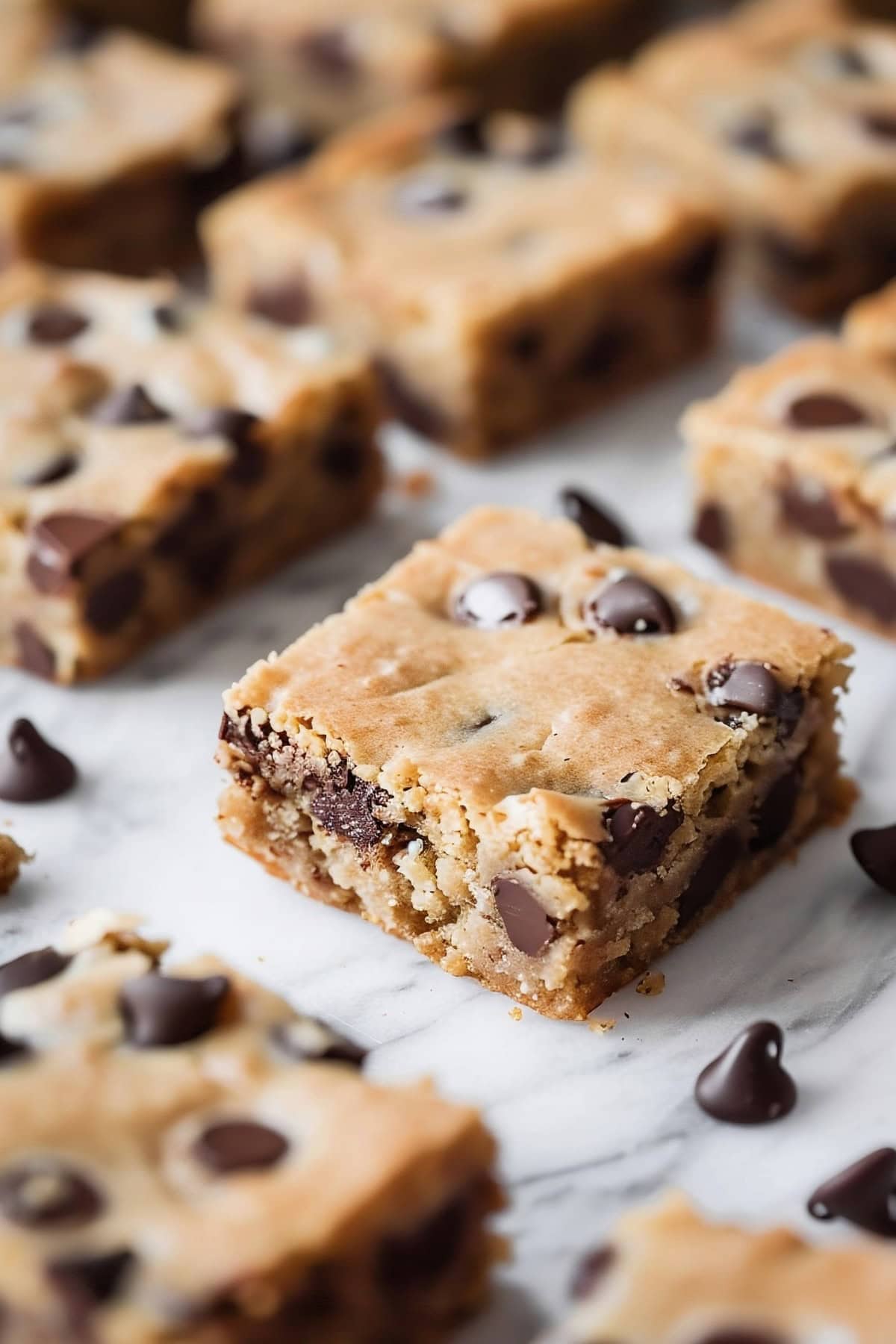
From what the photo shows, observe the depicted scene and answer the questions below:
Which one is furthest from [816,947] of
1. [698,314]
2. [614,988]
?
[698,314]

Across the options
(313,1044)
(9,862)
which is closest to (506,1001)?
(313,1044)

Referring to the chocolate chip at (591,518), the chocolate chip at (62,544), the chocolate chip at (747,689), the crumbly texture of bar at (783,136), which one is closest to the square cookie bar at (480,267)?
the crumbly texture of bar at (783,136)

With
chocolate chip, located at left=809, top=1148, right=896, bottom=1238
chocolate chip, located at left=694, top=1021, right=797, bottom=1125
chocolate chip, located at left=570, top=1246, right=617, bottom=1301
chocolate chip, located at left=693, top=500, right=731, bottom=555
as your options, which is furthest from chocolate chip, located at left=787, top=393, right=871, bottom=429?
chocolate chip, located at left=570, top=1246, right=617, bottom=1301

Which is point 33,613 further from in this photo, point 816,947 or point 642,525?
point 816,947

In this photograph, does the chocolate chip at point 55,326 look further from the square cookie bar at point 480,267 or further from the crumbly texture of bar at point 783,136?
the crumbly texture of bar at point 783,136

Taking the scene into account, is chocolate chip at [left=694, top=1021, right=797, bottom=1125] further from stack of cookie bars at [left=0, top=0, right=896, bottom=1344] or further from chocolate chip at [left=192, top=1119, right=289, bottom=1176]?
chocolate chip at [left=192, top=1119, right=289, bottom=1176]

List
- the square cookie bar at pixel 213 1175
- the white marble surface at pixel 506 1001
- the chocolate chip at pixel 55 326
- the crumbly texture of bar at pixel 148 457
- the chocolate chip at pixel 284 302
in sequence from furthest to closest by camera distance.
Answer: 1. the chocolate chip at pixel 284 302
2. the chocolate chip at pixel 55 326
3. the crumbly texture of bar at pixel 148 457
4. the white marble surface at pixel 506 1001
5. the square cookie bar at pixel 213 1175
